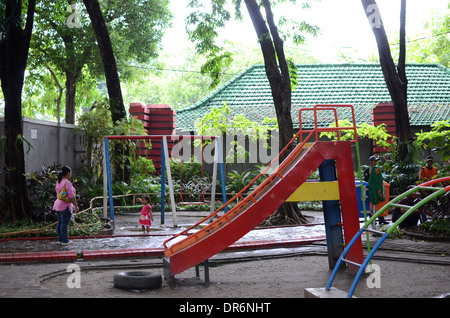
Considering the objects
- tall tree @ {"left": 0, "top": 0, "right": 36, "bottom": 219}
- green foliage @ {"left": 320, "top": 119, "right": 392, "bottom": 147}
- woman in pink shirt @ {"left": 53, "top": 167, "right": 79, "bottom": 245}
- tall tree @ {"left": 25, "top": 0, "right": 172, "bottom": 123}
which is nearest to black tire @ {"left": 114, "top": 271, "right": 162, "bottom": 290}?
woman in pink shirt @ {"left": 53, "top": 167, "right": 79, "bottom": 245}

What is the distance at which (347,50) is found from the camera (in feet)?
184

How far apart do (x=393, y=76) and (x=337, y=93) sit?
7.27 m

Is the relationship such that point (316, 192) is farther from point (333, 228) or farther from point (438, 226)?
point (438, 226)

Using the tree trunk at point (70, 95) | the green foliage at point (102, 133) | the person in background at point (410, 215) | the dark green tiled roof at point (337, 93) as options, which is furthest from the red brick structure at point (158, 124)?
the person in background at point (410, 215)

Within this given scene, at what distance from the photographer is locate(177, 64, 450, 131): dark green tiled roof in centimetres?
2532

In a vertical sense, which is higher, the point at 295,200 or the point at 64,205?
the point at 295,200

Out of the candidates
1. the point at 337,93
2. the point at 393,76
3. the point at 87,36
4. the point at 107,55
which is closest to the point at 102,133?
the point at 107,55

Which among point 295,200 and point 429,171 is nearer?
point 295,200

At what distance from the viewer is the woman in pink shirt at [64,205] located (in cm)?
1188

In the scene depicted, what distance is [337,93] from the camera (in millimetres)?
27031

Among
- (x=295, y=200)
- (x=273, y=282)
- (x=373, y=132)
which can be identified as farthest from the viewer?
(x=373, y=132)

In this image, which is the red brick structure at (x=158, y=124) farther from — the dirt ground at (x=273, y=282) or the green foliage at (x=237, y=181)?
the dirt ground at (x=273, y=282)

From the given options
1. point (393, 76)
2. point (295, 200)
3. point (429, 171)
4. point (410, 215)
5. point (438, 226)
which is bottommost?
point (438, 226)

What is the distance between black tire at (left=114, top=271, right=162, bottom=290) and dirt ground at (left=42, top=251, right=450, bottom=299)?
0.09 metres
